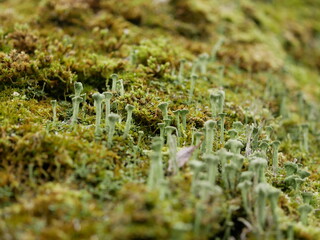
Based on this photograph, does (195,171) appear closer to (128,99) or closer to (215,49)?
(128,99)

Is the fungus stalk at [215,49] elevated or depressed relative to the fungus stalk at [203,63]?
elevated

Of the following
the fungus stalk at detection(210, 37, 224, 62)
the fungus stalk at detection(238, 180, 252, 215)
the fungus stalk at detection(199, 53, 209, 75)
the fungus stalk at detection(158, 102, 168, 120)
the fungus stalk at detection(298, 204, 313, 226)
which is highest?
the fungus stalk at detection(210, 37, 224, 62)

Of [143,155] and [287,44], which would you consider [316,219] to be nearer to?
[143,155]

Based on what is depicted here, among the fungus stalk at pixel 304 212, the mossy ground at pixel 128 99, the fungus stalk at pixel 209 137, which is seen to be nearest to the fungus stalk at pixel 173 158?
the mossy ground at pixel 128 99

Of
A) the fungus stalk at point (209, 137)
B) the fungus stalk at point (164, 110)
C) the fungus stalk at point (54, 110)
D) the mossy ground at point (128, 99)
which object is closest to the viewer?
the mossy ground at point (128, 99)

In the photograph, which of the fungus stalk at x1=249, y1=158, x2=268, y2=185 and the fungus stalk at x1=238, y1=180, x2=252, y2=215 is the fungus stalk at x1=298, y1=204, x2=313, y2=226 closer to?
the fungus stalk at x1=249, y1=158, x2=268, y2=185

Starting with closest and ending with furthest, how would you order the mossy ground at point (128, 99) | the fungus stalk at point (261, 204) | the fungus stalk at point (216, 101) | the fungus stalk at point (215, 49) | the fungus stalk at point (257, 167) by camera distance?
the mossy ground at point (128, 99) → the fungus stalk at point (261, 204) → the fungus stalk at point (257, 167) → the fungus stalk at point (216, 101) → the fungus stalk at point (215, 49)

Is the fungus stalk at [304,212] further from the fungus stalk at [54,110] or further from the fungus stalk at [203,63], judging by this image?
the fungus stalk at [203,63]

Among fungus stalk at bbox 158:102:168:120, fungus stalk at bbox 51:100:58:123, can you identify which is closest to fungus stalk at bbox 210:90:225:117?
fungus stalk at bbox 158:102:168:120

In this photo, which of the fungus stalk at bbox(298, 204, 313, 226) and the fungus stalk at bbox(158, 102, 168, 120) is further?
the fungus stalk at bbox(158, 102, 168, 120)

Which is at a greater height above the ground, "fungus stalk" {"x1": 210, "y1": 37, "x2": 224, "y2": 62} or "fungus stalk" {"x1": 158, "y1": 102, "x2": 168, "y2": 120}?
"fungus stalk" {"x1": 210, "y1": 37, "x2": 224, "y2": 62}
